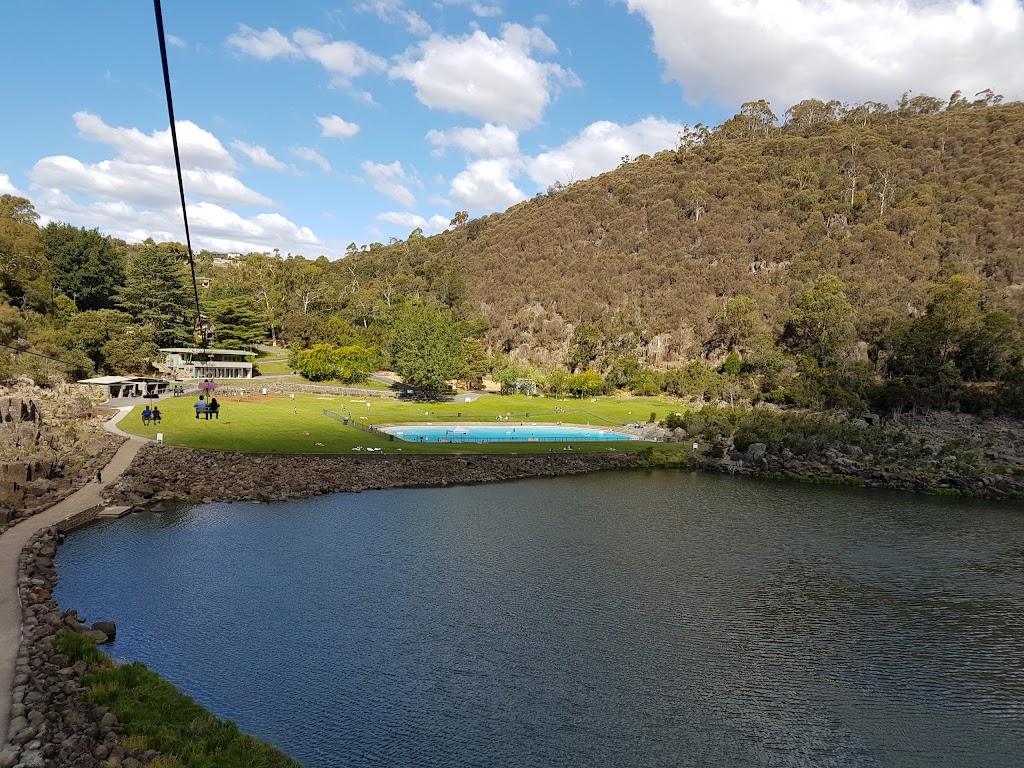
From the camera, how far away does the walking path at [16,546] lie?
12.3 metres

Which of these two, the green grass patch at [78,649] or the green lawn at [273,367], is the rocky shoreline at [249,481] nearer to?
the green grass patch at [78,649]

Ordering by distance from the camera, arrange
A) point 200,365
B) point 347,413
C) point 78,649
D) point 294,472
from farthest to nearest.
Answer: point 200,365 < point 347,413 < point 294,472 < point 78,649

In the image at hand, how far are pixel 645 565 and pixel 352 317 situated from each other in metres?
84.9

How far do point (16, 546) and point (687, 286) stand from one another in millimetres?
96707

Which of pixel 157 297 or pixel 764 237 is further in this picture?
pixel 764 237

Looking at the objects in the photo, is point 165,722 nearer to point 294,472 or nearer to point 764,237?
point 294,472

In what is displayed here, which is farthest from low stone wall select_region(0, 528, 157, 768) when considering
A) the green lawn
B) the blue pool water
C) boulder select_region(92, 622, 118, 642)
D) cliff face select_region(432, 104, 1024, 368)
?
cliff face select_region(432, 104, 1024, 368)

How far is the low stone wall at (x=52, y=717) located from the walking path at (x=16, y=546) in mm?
146

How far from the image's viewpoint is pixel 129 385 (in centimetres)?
5916

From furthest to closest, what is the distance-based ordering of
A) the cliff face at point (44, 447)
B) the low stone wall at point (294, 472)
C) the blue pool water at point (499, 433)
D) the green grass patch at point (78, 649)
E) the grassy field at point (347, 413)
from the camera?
the blue pool water at point (499, 433) < the grassy field at point (347, 413) < the low stone wall at point (294, 472) < the cliff face at point (44, 447) < the green grass patch at point (78, 649)

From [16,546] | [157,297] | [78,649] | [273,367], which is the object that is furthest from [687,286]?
[78,649]

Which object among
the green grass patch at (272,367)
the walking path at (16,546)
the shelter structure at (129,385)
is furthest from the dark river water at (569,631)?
the green grass patch at (272,367)

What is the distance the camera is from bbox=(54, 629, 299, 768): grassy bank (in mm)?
11023

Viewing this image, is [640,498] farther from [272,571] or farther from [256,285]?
[256,285]
